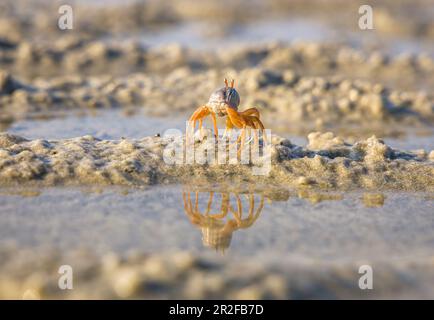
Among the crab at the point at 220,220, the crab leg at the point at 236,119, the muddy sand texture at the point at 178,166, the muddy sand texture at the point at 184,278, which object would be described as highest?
the crab leg at the point at 236,119

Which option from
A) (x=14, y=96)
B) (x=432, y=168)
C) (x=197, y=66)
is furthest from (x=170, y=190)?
(x=197, y=66)

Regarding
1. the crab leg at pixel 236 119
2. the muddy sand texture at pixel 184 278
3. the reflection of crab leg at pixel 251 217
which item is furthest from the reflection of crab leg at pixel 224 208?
the muddy sand texture at pixel 184 278

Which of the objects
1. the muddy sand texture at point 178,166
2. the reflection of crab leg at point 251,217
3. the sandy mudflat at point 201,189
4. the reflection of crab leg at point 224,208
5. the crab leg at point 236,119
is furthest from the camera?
the crab leg at point 236,119

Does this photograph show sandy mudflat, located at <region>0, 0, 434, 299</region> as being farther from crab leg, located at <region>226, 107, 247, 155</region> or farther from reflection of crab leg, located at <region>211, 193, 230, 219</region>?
crab leg, located at <region>226, 107, 247, 155</region>

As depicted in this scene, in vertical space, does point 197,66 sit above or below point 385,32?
below

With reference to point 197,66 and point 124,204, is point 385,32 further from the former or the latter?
point 124,204

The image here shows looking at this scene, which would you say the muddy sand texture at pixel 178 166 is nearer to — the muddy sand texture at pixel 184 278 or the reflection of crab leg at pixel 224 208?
the reflection of crab leg at pixel 224 208

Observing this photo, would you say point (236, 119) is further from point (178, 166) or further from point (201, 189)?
point (201, 189)

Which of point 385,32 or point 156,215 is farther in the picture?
point 385,32
